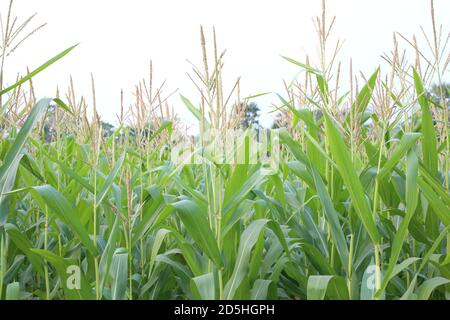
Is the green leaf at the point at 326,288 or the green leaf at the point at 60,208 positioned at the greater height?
the green leaf at the point at 60,208

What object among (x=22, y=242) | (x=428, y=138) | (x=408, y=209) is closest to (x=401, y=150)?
(x=408, y=209)

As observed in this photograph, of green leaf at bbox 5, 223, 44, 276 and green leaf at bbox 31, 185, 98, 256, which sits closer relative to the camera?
green leaf at bbox 31, 185, 98, 256

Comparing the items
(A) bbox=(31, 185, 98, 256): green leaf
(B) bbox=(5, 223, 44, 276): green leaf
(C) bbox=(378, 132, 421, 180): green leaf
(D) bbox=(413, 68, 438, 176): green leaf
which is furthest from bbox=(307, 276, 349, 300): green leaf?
(B) bbox=(5, 223, 44, 276): green leaf

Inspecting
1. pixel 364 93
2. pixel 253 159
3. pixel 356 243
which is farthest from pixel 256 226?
pixel 364 93

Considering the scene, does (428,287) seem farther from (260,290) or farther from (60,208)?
(60,208)

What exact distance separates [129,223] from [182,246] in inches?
9.3

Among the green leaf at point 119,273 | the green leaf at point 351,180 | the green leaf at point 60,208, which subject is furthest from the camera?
the green leaf at point 119,273

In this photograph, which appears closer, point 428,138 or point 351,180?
point 351,180

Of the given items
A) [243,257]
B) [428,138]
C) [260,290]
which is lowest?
[260,290]

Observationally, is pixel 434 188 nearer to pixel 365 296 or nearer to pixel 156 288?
pixel 365 296

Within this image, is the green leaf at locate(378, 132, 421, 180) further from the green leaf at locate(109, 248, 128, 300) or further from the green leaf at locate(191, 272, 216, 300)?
the green leaf at locate(109, 248, 128, 300)

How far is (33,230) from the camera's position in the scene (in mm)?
2516

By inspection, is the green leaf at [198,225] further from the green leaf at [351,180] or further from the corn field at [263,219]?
the green leaf at [351,180]

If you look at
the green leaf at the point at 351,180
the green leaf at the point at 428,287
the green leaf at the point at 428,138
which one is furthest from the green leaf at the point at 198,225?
the green leaf at the point at 428,138
